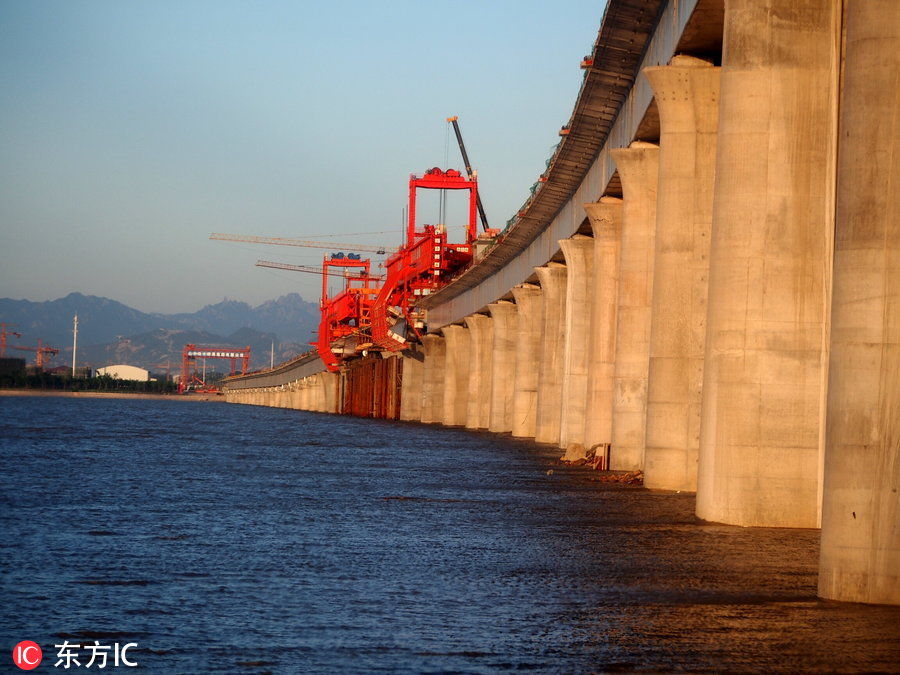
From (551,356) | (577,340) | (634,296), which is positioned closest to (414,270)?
(551,356)

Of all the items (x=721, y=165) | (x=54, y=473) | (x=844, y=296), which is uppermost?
(x=721, y=165)

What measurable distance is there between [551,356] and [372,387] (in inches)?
2995

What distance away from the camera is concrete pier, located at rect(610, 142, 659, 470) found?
34.7 m

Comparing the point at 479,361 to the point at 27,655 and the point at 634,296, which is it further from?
the point at 27,655

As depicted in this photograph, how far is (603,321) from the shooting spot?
4259 centimetres

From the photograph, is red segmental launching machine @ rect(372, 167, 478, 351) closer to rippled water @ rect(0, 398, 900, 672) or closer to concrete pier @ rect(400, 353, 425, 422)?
concrete pier @ rect(400, 353, 425, 422)

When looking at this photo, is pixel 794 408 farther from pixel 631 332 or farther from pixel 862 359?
pixel 631 332

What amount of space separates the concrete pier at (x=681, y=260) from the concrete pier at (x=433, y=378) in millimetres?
71419

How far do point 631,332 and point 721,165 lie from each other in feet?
47.6

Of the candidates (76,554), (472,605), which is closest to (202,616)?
(472,605)

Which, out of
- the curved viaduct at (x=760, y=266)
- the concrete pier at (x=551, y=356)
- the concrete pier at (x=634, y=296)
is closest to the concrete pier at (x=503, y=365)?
the concrete pier at (x=551, y=356)

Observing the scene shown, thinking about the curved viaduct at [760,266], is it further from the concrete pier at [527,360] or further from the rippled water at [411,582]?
the concrete pier at [527,360]

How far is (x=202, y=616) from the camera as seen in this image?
38.3 ft

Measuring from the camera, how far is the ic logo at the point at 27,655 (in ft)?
31.3
